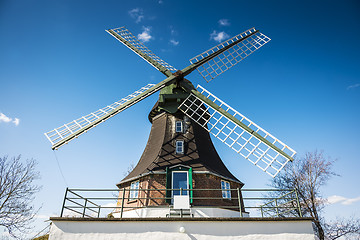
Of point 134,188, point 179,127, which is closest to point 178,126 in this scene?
point 179,127

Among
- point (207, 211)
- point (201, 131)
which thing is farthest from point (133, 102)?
point (207, 211)

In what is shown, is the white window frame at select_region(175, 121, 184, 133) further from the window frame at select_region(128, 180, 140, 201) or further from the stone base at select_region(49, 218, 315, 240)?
the stone base at select_region(49, 218, 315, 240)

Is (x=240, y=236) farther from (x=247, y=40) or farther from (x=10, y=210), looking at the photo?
(x=10, y=210)

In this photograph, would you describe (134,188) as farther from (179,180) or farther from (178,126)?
(178,126)

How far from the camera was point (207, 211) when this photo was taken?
10.6 meters

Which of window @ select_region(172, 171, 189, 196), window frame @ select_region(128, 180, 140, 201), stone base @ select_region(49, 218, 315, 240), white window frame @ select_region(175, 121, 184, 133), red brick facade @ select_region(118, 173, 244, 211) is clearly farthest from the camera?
white window frame @ select_region(175, 121, 184, 133)

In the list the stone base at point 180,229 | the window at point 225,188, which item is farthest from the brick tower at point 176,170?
the stone base at point 180,229

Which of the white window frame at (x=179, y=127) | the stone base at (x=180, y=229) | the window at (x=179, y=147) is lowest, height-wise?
the stone base at (x=180, y=229)

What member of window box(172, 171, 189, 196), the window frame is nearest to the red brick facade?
the window frame

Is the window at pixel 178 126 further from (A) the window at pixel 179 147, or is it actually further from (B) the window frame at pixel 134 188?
(B) the window frame at pixel 134 188

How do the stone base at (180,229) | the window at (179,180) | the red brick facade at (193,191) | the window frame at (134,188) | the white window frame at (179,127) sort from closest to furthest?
the stone base at (180,229), the red brick facade at (193,191), the window at (179,180), the window frame at (134,188), the white window frame at (179,127)

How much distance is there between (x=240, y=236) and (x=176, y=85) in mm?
9267

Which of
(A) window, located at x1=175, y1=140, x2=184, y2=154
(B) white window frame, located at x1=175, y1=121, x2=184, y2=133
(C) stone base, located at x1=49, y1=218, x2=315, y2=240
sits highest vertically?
(B) white window frame, located at x1=175, y1=121, x2=184, y2=133

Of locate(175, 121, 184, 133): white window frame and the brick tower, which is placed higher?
locate(175, 121, 184, 133): white window frame
